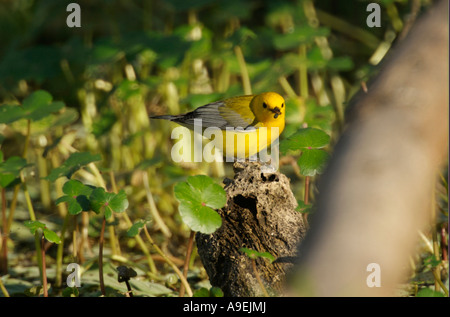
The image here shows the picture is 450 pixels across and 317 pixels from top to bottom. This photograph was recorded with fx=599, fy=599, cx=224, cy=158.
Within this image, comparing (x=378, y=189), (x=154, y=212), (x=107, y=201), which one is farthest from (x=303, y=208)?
(x=154, y=212)

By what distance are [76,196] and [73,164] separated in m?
0.13

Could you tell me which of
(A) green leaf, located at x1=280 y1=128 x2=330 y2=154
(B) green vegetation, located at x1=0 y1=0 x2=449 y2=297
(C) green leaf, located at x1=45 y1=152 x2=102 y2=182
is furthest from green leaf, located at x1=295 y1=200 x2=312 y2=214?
(C) green leaf, located at x1=45 y1=152 x2=102 y2=182

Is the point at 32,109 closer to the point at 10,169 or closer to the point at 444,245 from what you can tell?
the point at 10,169

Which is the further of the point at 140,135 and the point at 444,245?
the point at 140,135

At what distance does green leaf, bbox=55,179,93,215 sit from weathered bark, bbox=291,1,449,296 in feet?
2.26

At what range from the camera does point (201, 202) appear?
50.9 inches

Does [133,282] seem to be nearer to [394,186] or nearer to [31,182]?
[394,186]

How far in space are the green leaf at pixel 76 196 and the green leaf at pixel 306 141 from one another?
1.61ft

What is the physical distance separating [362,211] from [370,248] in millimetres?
57

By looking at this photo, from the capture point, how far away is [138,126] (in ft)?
8.65

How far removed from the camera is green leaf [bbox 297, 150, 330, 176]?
1421 millimetres

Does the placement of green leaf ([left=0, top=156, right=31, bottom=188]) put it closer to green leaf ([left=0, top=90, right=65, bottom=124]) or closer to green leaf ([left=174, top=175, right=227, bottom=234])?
green leaf ([left=0, top=90, right=65, bottom=124])
